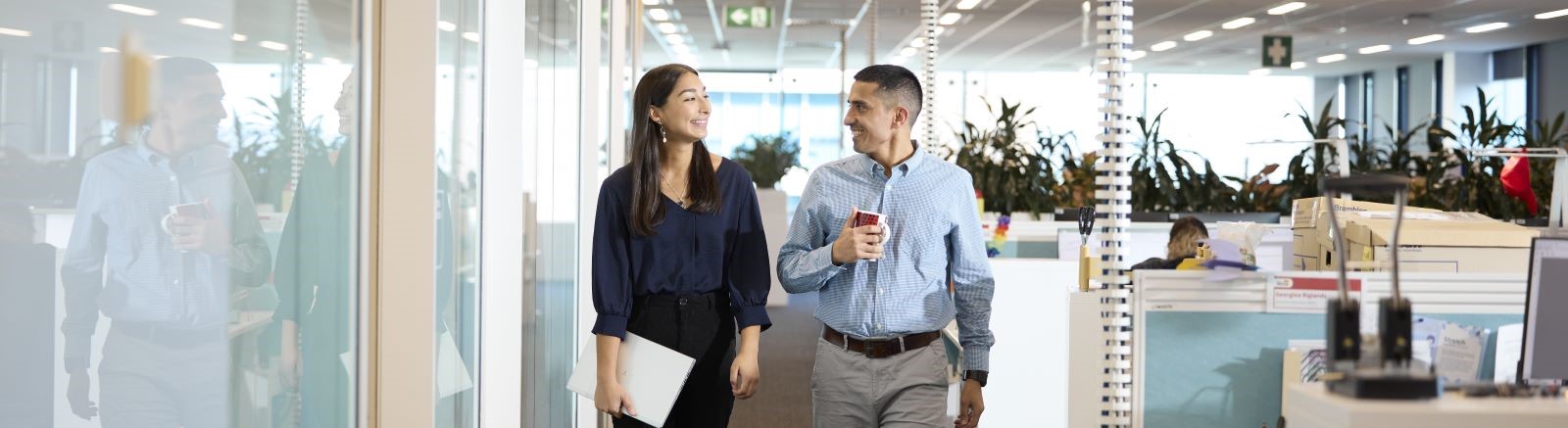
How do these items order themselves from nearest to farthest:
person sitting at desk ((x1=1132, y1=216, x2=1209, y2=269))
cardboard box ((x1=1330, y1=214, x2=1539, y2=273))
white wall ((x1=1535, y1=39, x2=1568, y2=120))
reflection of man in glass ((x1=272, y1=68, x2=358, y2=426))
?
1. reflection of man in glass ((x1=272, y1=68, x2=358, y2=426))
2. cardboard box ((x1=1330, y1=214, x2=1539, y2=273))
3. person sitting at desk ((x1=1132, y1=216, x2=1209, y2=269))
4. white wall ((x1=1535, y1=39, x2=1568, y2=120))

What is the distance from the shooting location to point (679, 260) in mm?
2482

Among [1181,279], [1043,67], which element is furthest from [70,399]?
[1043,67]

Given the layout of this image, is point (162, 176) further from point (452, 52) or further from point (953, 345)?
point (953, 345)

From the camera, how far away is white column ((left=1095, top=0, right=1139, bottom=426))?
8.48ft

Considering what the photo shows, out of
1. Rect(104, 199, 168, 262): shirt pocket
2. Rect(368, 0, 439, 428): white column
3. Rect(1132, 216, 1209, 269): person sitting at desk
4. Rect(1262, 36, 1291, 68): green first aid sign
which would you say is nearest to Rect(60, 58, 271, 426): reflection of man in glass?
Rect(104, 199, 168, 262): shirt pocket

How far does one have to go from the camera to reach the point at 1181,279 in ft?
8.95

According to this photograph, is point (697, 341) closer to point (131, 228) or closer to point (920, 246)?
point (920, 246)

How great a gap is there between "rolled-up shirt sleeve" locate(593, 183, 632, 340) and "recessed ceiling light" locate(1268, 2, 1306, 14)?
10.3 metres

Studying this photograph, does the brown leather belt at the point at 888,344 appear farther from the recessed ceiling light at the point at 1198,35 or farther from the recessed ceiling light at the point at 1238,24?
the recessed ceiling light at the point at 1198,35

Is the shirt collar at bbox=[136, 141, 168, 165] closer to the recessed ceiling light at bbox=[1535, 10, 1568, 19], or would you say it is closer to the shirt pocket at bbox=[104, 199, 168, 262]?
the shirt pocket at bbox=[104, 199, 168, 262]

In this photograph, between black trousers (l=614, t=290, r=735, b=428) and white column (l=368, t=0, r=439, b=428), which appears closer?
white column (l=368, t=0, r=439, b=428)

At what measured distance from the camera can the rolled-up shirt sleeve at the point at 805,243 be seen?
8.18ft

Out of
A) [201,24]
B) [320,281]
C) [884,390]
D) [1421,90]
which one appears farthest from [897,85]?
[1421,90]

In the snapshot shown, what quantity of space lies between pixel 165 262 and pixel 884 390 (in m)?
1.39
